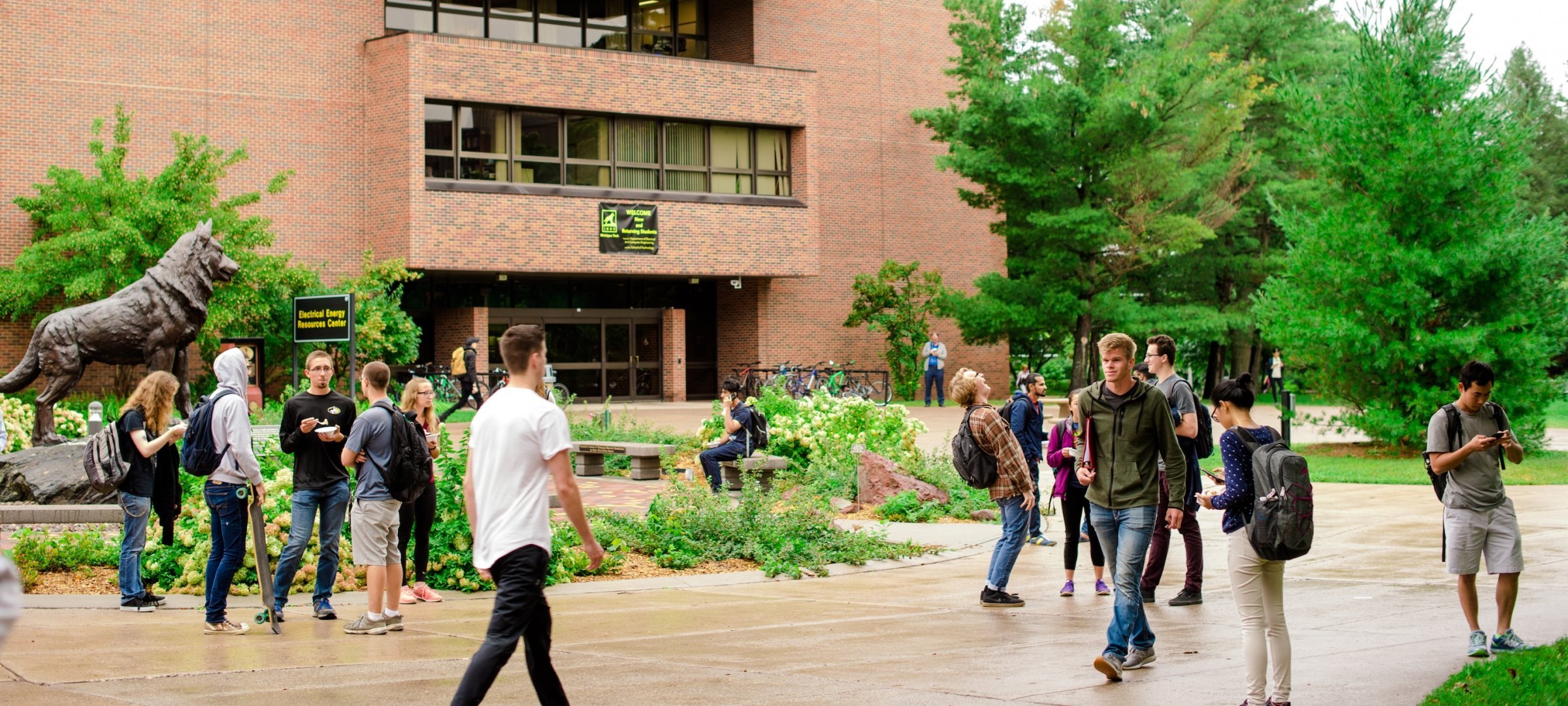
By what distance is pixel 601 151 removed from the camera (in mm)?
33812

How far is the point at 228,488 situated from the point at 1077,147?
30.3 metres

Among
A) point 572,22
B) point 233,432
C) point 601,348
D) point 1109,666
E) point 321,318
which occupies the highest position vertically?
point 572,22

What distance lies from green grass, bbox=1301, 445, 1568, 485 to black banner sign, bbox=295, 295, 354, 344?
42.9ft

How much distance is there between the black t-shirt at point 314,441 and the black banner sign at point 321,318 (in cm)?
1148

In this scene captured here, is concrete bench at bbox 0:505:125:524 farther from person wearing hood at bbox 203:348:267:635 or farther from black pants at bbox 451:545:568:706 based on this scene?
black pants at bbox 451:545:568:706

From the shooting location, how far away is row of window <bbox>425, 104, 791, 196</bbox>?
104ft

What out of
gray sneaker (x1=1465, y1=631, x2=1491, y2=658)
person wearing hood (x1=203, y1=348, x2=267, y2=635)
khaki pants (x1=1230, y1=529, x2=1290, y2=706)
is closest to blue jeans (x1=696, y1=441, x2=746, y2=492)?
person wearing hood (x1=203, y1=348, x2=267, y2=635)

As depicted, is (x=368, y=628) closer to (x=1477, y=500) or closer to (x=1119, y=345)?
(x=1119, y=345)

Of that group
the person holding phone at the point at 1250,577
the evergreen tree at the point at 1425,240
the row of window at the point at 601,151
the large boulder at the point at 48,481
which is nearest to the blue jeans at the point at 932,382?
the row of window at the point at 601,151

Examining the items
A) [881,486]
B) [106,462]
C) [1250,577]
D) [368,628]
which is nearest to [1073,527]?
[1250,577]

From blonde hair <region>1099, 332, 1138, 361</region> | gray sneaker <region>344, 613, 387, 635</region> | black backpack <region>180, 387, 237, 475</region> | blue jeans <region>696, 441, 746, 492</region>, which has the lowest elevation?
gray sneaker <region>344, 613, 387, 635</region>

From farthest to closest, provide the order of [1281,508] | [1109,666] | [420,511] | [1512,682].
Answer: [420,511]
[1109,666]
[1512,682]
[1281,508]

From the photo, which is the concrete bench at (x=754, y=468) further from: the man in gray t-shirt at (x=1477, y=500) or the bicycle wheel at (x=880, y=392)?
the bicycle wheel at (x=880, y=392)

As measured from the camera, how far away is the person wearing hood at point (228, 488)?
27.6 ft
